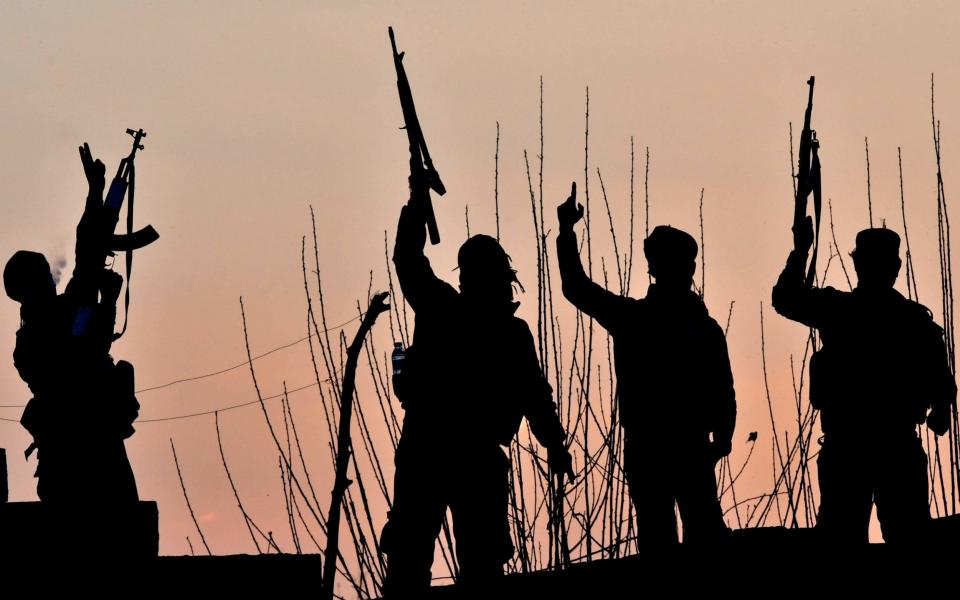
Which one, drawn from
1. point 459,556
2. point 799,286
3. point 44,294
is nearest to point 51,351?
point 44,294

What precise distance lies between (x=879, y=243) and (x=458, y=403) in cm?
198

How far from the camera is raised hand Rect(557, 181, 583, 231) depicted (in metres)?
7.64

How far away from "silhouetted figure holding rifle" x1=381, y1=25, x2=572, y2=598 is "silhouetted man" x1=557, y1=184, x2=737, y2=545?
1.21ft

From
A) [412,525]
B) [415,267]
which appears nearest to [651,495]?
[412,525]

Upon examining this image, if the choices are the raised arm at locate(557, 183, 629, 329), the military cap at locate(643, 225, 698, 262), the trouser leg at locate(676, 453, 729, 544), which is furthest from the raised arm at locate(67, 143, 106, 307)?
the trouser leg at locate(676, 453, 729, 544)

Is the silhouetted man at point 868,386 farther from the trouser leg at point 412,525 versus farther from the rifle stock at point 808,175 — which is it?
the trouser leg at point 412,525

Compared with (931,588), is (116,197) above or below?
above

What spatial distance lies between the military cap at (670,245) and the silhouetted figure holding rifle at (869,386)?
48 centimetres

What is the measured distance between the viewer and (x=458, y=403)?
7.38 meters

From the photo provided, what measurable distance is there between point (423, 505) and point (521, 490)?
10.2ft

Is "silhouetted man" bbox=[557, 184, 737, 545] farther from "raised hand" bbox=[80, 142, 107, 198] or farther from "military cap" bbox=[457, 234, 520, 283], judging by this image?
"raised hand" bbox=[80, 142, 107, 198]

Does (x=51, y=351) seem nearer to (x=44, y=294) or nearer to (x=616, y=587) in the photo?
(x=44, y=294)

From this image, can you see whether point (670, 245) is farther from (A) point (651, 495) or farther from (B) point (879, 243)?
(A) point (651, 495)

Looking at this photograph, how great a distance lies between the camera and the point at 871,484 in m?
7.59
